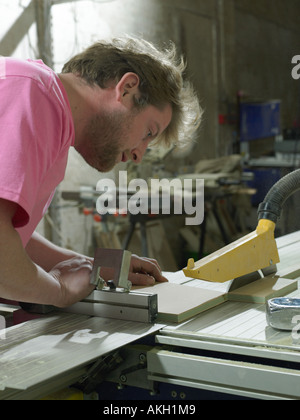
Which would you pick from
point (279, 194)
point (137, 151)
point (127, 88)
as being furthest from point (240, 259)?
point (127, 88)

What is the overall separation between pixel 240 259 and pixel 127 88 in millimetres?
477

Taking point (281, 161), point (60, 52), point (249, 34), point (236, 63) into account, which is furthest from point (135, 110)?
point (249, 34)

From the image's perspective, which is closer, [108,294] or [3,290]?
[3,290]

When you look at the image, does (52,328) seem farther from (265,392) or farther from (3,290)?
(265,392)

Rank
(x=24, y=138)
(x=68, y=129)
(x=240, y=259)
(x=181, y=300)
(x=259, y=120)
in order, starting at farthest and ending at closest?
1. (x=259, y=120)
2. (x=240, y=259)
3. (x=181, y=300)
4. (x=68, y=129)
5. (x=24, y=138)

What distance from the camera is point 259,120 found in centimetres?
574

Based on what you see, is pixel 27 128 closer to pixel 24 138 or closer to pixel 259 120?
pixel 24 138

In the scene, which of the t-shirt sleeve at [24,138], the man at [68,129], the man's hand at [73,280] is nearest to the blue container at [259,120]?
the man at [68,129]

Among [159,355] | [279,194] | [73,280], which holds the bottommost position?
[159,355]

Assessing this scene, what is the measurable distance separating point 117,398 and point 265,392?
0.32 m

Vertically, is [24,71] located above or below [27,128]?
A: above

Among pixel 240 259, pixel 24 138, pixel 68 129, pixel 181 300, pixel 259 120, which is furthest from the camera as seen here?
pixel 259 120

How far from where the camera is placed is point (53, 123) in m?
Result: 1.03

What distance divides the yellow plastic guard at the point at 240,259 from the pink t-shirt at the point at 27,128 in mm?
408
